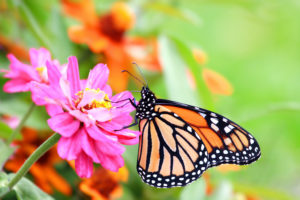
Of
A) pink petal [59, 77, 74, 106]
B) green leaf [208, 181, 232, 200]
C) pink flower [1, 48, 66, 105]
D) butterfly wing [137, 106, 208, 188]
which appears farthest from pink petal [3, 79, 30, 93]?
green leaf [208, 181, 232, 200]

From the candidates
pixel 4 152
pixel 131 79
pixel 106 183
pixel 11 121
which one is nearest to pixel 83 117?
pixel 4 152

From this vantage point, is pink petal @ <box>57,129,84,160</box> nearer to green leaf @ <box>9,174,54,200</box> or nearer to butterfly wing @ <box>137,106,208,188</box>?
green leaf @ <box>9,174,54,200</box>

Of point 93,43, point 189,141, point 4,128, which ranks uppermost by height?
point 93,43

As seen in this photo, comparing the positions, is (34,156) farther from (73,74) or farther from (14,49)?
(14,49)

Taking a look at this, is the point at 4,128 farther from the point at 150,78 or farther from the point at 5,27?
the point at 5,27

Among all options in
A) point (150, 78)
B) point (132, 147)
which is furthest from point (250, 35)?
point (132, 147)

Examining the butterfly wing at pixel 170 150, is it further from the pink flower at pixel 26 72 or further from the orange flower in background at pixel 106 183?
the pink flower at pixel 26 72

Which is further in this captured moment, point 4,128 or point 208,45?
point 208,45
